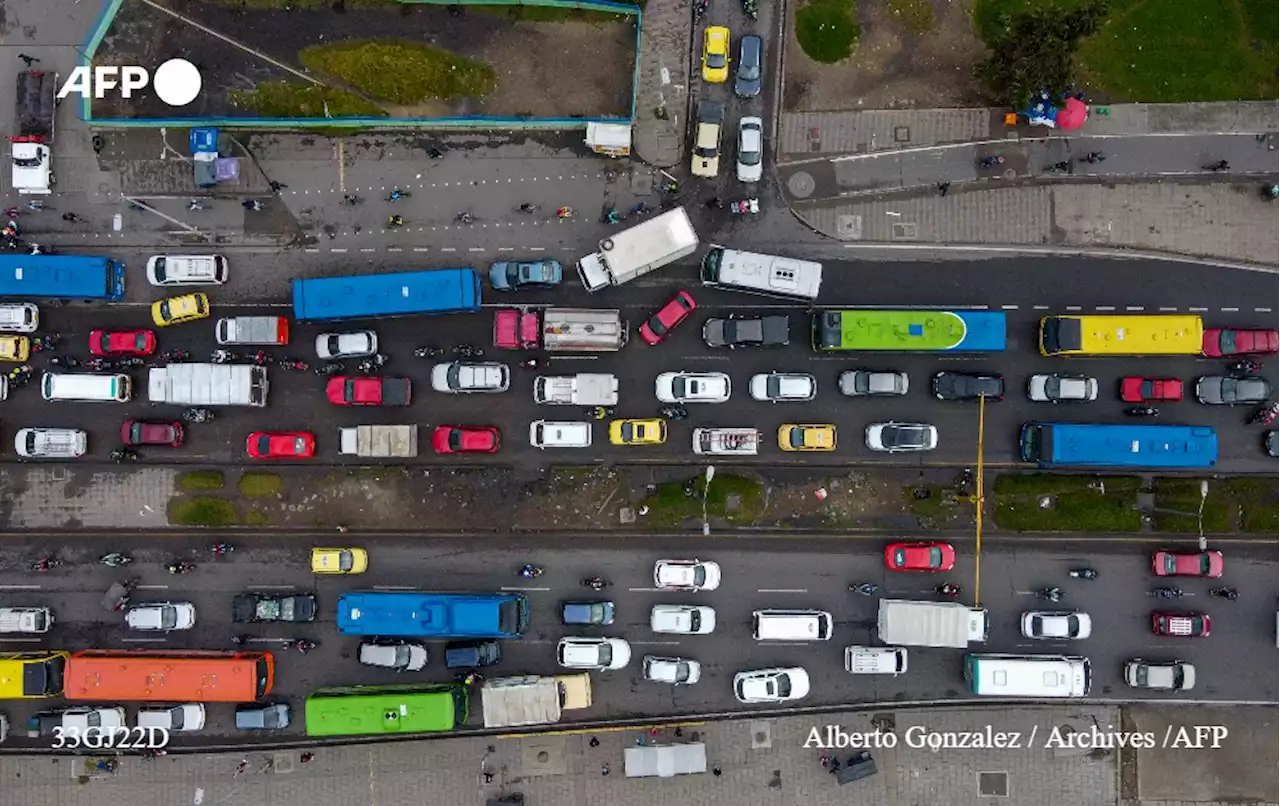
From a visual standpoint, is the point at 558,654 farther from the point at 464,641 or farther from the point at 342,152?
the point at 342,152

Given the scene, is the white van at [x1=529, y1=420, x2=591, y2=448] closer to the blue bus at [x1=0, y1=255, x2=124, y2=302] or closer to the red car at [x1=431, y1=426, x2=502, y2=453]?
the red car at [x1=431, y1=426, x2=502, y2=453]

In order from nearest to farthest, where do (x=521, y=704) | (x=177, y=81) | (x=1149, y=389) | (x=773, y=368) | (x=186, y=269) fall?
(x=521, y=704) → (x=1149, y=389) → (x=186, y=269) → (x=773, y=368) → (x=177, y=81)

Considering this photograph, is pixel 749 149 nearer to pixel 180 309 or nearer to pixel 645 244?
pixel 645 244

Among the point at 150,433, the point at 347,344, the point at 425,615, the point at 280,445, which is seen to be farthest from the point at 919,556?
the point at 150,433

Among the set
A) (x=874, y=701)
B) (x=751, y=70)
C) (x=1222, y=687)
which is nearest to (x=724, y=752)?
(x=874, y=701)

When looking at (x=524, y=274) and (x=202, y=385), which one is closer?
(x=202, y=385)

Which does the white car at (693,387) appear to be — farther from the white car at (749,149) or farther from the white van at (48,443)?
the white van at (48,443)

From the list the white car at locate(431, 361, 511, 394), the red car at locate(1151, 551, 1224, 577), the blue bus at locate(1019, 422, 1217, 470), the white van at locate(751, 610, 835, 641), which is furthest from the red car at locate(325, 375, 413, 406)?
the red car at locate(1151, 551, 1224, 577)
